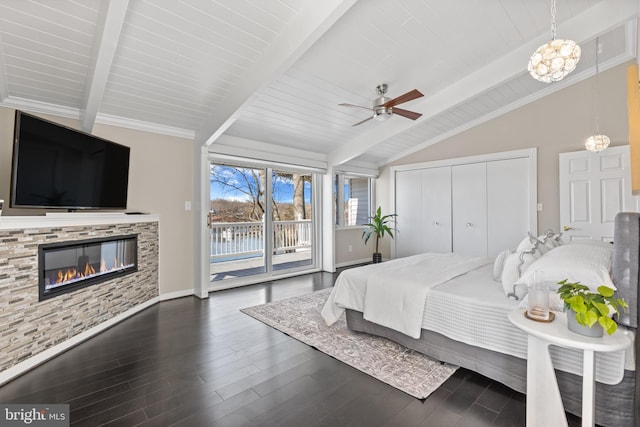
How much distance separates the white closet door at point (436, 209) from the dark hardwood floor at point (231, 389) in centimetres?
378

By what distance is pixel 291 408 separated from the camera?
1775 millimetres

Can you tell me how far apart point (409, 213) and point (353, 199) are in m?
1.23

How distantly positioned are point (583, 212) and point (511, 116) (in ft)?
5.81

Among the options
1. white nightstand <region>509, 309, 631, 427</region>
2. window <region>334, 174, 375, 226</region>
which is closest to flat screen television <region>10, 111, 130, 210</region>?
white nightstand <region>509, 309, 631, 427</region>

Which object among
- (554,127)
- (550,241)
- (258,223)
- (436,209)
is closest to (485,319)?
(550,241)

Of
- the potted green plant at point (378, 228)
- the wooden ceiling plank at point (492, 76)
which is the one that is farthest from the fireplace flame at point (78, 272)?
the potted green plant at point (378, 228)

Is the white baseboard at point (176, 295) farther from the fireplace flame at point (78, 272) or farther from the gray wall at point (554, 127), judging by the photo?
the gray wall at point (554, 127)

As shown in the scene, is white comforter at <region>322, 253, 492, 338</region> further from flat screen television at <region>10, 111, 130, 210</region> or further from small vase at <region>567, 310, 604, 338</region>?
flat screen television at <region>10, 111, 130, 210</region>

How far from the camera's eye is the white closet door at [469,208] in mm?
5117

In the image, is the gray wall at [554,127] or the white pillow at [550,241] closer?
the white pillow at [550,241]

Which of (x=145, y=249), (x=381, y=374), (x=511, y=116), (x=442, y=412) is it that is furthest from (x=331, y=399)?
(x=511, y=116)

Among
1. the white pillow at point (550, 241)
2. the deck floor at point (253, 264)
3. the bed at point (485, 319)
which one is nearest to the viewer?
the bed at point (485, 319)

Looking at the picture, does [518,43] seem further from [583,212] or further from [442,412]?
[442,412]

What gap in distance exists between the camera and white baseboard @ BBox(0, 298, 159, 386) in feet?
6.80
